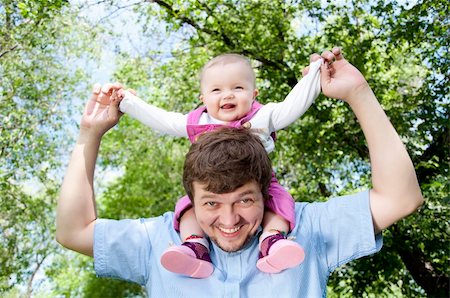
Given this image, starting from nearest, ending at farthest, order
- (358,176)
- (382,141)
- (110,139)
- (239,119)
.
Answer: (382,141), (239,119), (358,176), (110,139)

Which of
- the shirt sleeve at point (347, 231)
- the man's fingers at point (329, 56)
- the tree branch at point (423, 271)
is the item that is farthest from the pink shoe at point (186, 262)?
the tree branch at point (423, 271)

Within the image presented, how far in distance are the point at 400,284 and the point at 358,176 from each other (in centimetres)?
200

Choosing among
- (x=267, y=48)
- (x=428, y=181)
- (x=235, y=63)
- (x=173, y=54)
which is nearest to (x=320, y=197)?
(x=428, y=181)

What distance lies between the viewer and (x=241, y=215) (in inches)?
74.4

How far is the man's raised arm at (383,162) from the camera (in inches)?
73.5

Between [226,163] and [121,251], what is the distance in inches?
18.2

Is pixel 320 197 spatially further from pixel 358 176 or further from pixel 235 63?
pixel 235 63

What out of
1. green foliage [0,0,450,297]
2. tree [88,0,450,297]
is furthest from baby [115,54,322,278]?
tree [88,0,450,297]

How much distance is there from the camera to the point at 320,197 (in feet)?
26.1

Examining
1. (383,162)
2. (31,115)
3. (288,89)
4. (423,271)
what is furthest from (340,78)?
(31,115)

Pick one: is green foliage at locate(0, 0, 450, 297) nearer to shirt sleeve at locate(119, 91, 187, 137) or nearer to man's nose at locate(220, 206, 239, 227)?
shirt sleeve at locate(119, 91, 187, 137)

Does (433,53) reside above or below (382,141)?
above

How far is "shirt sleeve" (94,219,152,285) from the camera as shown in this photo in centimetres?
203

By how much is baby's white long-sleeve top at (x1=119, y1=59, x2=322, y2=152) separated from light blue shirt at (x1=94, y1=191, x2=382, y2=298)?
44 cm
